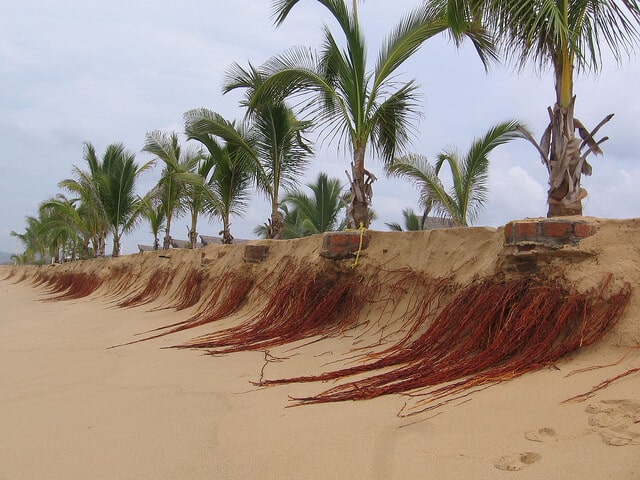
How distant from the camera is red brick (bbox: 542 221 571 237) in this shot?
2785 millimetres

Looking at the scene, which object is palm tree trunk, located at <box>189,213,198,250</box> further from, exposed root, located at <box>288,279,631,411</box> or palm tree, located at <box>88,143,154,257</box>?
exposed root, located at <box>288,279,631,411</box>

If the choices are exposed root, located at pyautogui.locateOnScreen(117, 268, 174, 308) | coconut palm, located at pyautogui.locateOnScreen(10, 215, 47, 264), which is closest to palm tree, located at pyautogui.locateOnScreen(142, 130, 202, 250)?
exposed root, located at pyautogui.locateOnScreen(117, 268, 174, 308)

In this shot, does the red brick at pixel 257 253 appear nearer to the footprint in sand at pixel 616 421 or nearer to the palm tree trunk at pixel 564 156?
the palm tree trunk at pixel 564 156

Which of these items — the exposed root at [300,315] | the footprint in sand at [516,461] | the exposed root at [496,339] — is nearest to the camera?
the footprint in sand at [516,461]

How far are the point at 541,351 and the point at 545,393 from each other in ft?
1.48

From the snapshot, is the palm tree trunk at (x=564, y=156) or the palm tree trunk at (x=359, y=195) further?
the palm tree trunk at (x=359, y=195)

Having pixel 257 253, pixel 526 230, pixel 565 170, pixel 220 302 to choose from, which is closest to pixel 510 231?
pixel 526 230

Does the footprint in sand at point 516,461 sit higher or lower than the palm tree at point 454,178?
lower

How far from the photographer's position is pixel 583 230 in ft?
→ 9.05

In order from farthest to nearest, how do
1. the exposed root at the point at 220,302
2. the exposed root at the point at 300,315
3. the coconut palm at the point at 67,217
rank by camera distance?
the coconut palm at the point at 67,217 → the exposed root at the point at 220,302 → the exposed root at the point at 300,315

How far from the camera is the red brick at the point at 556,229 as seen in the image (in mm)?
2785

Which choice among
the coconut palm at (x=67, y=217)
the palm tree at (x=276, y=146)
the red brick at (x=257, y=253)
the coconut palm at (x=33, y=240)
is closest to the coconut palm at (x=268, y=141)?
the palm tree at (x=276, y=146)

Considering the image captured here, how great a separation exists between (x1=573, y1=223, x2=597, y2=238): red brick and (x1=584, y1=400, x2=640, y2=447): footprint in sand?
121 cm

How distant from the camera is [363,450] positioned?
1771 millimetres
